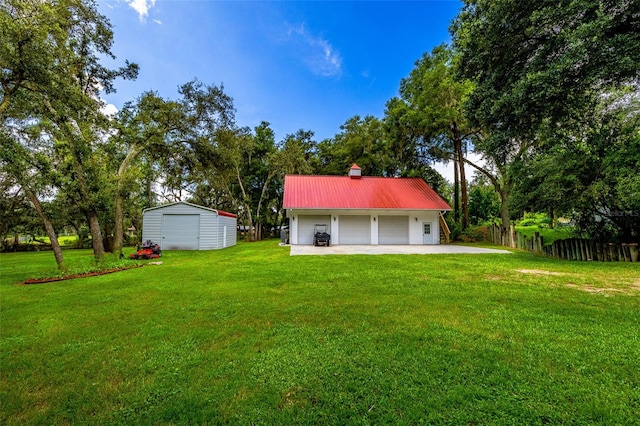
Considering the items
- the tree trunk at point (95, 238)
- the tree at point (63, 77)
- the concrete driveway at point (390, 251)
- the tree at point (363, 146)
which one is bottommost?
the concrete driveway at point (390, 251)

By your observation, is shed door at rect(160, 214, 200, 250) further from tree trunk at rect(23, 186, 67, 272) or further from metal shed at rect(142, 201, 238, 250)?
tree trunk at rect(23, 186, 67, 272)

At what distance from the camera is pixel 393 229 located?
16.9 meters

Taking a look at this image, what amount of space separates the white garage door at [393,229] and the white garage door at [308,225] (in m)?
3.31

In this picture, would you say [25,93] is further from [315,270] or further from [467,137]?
[467,137]

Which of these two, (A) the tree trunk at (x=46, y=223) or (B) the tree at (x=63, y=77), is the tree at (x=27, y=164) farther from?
(B) the tree at (x=63, y=77)

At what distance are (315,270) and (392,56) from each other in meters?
17.1

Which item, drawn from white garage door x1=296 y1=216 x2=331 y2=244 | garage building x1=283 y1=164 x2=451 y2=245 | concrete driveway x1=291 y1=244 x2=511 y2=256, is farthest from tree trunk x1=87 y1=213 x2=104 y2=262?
white garage door x1=296 y1=216 x2=331 y2=244

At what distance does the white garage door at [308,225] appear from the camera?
1650 centimetres

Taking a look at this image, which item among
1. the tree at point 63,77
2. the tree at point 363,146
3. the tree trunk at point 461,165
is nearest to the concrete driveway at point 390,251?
the tree trunk at point 461,165

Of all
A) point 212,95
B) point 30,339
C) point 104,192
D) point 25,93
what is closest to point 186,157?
point 212,95

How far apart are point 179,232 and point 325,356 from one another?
15.7 meters

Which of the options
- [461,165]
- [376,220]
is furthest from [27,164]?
[461,165]

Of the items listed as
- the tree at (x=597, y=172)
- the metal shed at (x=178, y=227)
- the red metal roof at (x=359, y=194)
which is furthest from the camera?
the red metal roof at (x=359, y=194)

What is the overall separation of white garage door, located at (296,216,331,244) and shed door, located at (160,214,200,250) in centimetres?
603
